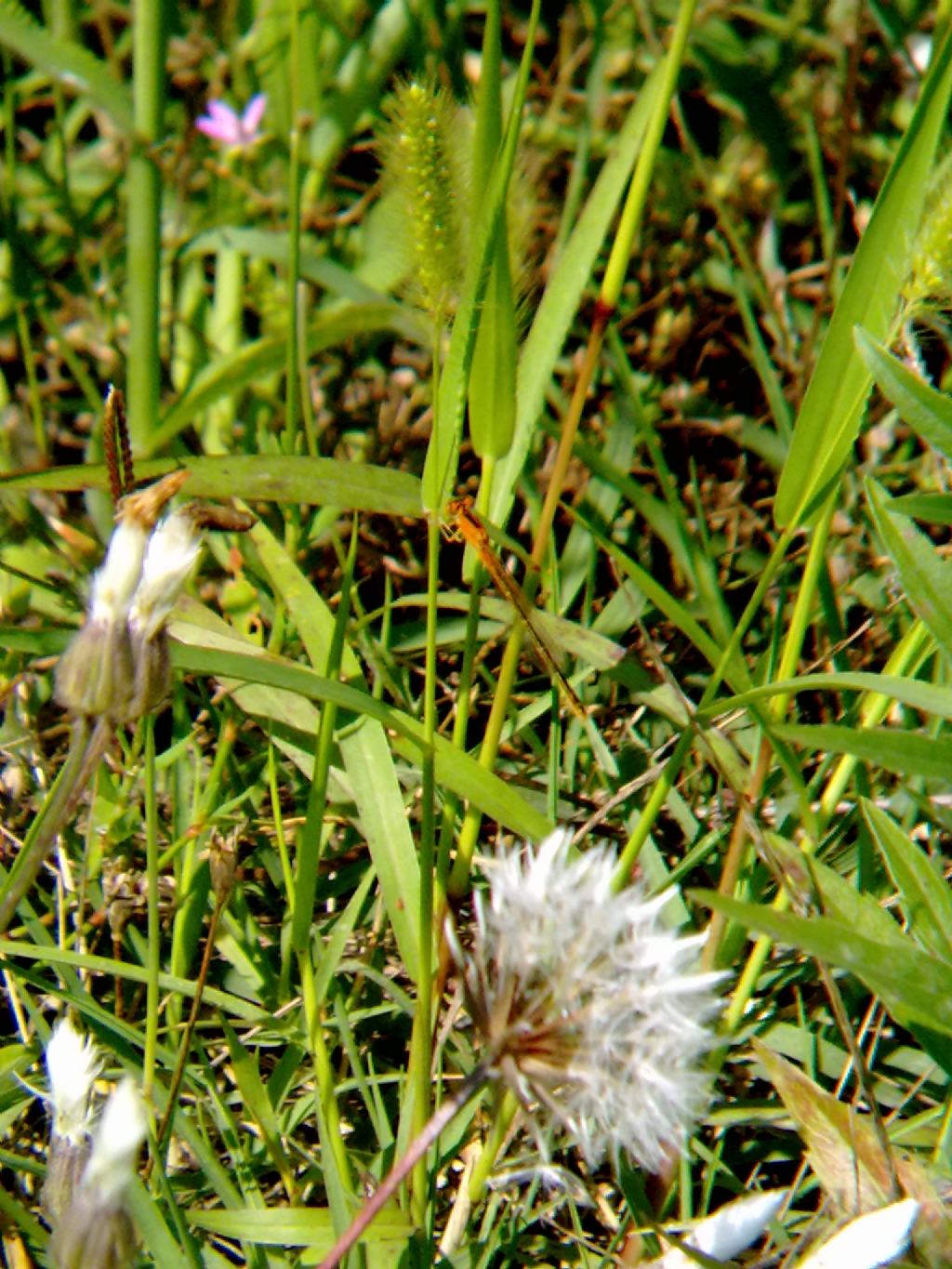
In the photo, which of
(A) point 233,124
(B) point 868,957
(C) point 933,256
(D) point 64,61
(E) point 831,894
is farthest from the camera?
(A) point 233,124

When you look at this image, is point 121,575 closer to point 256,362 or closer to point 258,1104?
point 258,1104

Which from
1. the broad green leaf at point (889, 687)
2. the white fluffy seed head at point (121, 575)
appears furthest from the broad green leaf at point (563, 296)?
the white fluffy seed head at point (121, 575)

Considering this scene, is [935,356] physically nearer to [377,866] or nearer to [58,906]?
[377,866]

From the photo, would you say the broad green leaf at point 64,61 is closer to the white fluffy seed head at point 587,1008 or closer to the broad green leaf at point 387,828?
the broad green leaf at point 387,828

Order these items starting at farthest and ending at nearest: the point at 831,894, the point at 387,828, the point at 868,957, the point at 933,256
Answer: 1. the point at 387,828
2. the point at 831,894
3. the point at 933,256
4. the point at 868,957

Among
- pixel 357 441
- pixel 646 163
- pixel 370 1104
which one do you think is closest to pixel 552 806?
pixel 370 1104

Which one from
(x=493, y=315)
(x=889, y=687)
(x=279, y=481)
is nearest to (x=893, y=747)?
(x=889, y=687)
